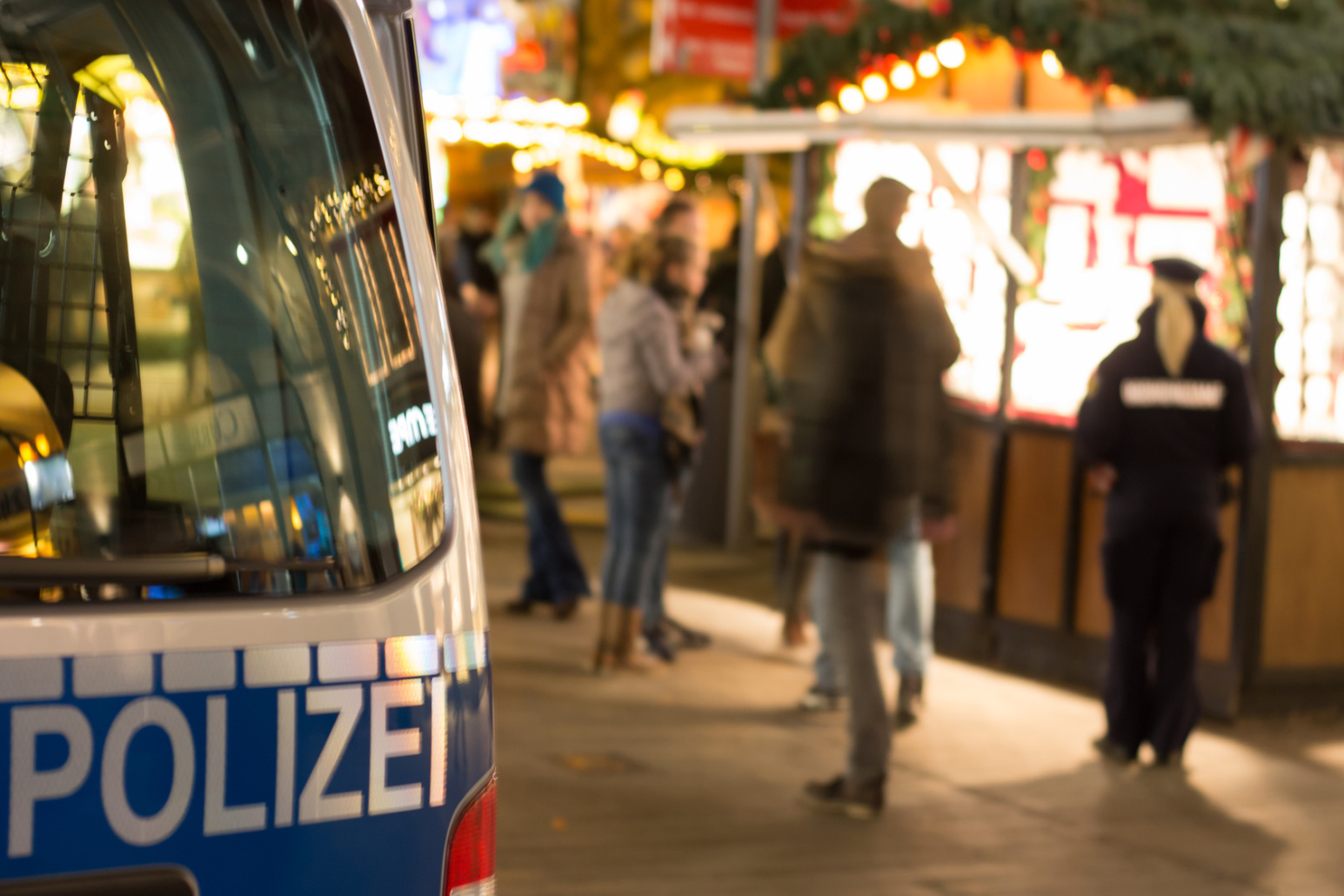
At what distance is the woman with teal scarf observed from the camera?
828 cm

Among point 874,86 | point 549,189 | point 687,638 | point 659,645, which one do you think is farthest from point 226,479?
point 874,86

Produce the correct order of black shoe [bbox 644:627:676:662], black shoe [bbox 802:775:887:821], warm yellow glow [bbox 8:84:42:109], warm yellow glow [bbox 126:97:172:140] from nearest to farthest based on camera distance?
warm yellow glow [bbox 8:84:42:109], warm yellow glow [bbox 126:97:172:140], black shoe [bbox 802:775:887:821], black shoe [bbox 644:627:676:662]

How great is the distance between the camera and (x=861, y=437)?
→ 535 cm

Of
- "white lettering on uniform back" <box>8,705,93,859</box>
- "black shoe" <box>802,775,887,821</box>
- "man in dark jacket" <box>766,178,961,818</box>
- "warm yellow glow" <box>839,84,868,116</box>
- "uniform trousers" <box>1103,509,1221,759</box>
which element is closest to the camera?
"white lettering on uniform back" <box>8,705,93,859</box>

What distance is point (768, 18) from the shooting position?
11.0 metres

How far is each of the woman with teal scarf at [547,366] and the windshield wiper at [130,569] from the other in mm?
6290

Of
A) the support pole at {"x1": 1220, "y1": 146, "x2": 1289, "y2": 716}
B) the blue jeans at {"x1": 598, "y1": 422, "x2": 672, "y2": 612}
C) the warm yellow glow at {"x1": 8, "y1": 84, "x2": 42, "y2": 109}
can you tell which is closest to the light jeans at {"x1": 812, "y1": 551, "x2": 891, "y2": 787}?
the blue jeans at {"x1": 598, "y1": 422, "x2": 672, "y2": 612}

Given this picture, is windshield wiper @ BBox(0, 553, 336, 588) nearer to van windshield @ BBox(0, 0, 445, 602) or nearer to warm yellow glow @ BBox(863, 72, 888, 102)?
van windshield @ BBox(0, 0, 445, 602)

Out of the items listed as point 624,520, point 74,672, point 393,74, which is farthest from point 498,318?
point 74,672

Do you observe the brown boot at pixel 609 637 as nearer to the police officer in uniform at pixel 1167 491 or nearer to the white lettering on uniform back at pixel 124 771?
the police officer in uniform at pixel 1167 491

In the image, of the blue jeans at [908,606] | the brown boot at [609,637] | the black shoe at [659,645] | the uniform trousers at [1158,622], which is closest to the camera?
the uniform trousers at [1158,622]

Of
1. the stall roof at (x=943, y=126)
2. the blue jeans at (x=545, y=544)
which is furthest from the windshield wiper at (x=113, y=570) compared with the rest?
the blue jeans at (x=545, y=544)

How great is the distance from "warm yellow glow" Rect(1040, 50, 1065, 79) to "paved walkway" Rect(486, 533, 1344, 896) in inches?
113

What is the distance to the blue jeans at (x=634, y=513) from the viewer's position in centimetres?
714
